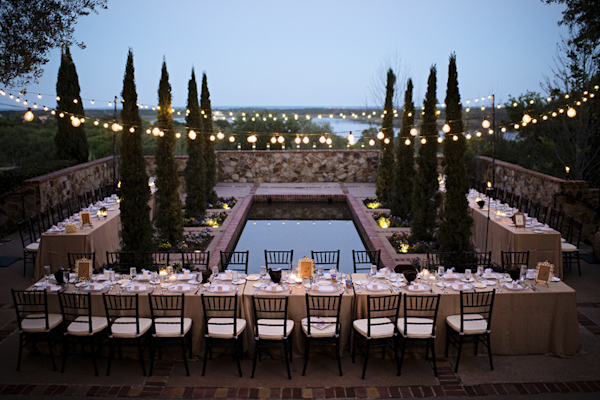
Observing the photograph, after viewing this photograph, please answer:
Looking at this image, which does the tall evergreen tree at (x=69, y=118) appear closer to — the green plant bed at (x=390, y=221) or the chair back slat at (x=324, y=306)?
the green plant bed at (x=390, y=221)

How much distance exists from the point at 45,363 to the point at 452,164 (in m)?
7.08

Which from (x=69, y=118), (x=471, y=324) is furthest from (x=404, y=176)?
(x=69, y=118)

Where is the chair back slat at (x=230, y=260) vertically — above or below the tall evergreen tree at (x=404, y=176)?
below

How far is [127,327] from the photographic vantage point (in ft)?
19.4

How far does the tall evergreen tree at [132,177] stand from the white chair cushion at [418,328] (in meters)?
5.30

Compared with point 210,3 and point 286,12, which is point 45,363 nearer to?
point 210,3

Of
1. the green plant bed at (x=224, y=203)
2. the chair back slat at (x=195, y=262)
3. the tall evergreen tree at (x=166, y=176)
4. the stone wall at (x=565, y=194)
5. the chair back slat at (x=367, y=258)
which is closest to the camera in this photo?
the chair back slat at (x=367, y=258)

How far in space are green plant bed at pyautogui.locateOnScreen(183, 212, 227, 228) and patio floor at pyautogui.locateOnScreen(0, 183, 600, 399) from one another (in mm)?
6869

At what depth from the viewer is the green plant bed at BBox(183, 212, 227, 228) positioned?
13211 millimetres

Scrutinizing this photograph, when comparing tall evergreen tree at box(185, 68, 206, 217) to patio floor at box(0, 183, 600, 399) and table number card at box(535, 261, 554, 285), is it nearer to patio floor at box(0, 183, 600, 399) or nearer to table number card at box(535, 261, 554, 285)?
patio floor at box(0, 183, 600, 399)

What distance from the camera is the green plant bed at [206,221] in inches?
520

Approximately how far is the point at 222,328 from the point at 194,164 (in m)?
9.17

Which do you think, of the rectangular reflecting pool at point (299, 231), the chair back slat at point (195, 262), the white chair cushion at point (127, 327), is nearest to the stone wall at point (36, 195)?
the rectangular reflecting pool at point (299, 231)

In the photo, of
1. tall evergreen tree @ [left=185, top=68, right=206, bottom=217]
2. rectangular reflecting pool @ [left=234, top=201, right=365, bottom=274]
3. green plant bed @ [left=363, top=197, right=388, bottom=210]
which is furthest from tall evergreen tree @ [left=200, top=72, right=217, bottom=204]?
green plant bed @ [left=363, top=197, right=388, bottom=210]
